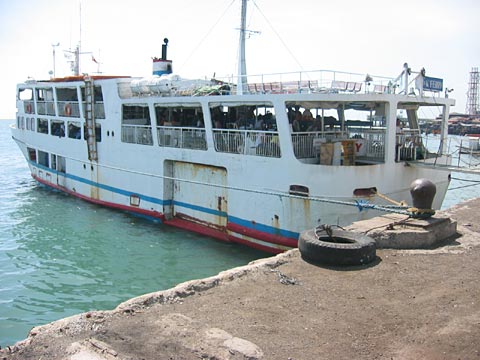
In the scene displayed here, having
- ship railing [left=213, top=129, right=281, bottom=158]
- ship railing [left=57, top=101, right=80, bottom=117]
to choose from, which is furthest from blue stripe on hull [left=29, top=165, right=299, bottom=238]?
ship railing [left=57, top=101, right=80, bottom=117]

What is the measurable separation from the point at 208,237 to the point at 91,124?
798 centimetres

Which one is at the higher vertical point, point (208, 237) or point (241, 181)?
point (241, 181)

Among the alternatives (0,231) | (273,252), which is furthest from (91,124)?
(273,252)

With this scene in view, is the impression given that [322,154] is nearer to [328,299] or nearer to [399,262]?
[399,262]

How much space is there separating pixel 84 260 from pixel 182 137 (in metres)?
5.16

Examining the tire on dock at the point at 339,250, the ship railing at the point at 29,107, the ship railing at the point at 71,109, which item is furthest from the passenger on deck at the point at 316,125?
the ship railing at the point at 29,107

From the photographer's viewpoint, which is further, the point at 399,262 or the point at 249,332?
the point at 399,262

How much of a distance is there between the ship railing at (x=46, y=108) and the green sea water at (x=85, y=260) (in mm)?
5617

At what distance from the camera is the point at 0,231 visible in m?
16.2

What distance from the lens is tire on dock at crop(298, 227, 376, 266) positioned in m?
6.84

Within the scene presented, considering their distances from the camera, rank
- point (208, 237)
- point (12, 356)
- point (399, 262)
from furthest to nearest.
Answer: point (208, 237), point (399, 262), point (12, 356)

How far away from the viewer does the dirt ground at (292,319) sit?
4.45 m

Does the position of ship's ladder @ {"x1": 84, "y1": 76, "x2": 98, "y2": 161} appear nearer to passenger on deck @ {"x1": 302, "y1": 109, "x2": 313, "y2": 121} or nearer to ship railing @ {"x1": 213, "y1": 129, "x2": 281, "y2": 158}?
ship railing @ {"x1": 213, "y1": 129, "x2": 281, "y2": 158}

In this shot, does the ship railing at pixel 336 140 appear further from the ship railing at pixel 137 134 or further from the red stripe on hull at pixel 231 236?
the ship railing at pixel 137 134
